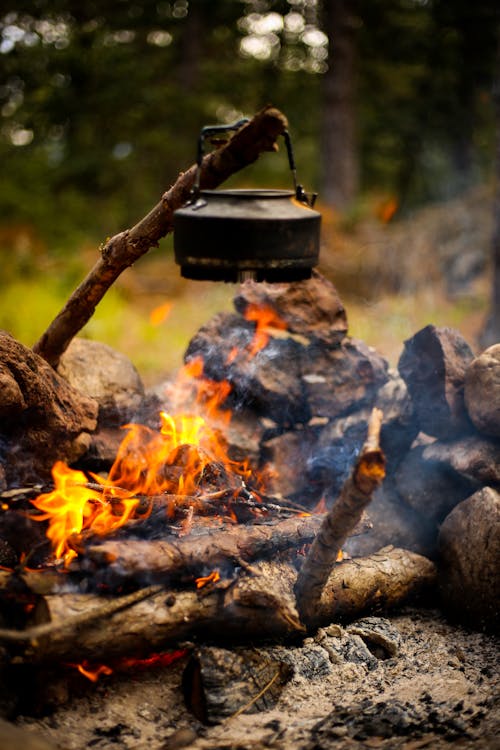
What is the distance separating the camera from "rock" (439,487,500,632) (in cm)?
382

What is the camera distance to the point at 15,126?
47.5ft

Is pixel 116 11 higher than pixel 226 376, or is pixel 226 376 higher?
pixel 116 11

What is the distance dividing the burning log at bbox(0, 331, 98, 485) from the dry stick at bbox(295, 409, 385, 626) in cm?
161

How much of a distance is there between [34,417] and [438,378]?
2381 mm

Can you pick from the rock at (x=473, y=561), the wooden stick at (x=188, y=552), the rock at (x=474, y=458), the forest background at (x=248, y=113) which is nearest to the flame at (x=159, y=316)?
the forest background at (x=248, y=113)

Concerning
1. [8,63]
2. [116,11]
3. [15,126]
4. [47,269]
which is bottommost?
[47,269]

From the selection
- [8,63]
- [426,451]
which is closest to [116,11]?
[8,63]

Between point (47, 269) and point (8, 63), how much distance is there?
4.19 metres

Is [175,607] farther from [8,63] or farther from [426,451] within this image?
[8,63]

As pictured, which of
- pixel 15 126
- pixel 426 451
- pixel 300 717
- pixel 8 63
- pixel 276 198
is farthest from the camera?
pixel 15 126

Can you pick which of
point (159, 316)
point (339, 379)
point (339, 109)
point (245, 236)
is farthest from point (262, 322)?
point (339, 109)

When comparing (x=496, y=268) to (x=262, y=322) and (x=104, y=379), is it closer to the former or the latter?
(x=262, y=322)

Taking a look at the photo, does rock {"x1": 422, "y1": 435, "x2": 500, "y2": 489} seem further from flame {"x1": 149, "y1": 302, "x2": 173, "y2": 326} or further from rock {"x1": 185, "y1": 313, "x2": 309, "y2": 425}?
flame {"x1": 149, "y1": 302, "x2": 173, "y2": 326}

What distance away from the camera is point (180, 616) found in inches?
127
